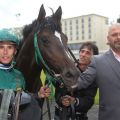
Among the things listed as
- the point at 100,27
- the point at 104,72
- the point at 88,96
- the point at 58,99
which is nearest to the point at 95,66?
the point at 104,72

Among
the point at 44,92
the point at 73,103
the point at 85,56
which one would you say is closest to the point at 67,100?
the point at 73,103

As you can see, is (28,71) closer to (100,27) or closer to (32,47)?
(32,47)

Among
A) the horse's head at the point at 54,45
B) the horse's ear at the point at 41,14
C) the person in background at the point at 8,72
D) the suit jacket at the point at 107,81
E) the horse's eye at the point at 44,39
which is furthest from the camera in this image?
the horse's ear at the point at 41,14

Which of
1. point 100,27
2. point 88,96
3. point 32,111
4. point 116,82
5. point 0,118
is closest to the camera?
point 0,118

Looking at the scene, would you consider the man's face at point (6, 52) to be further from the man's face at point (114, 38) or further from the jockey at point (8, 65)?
the man's face at point (114, 38)

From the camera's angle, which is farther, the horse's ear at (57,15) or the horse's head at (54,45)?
the horse's ear at (57,15)

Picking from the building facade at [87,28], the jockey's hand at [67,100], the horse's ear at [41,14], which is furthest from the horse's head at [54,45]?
the building facade at [87,28]

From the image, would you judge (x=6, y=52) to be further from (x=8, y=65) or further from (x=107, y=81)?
(x=107, y=81)

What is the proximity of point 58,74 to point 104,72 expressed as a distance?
0.76m

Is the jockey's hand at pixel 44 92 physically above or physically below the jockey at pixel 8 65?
below

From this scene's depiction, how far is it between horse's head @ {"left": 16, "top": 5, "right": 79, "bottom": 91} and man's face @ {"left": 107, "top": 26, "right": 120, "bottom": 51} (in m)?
0.62

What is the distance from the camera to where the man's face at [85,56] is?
4.25 meters

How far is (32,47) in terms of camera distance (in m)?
4.15

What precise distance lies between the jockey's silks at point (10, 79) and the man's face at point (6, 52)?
102 millimetres
